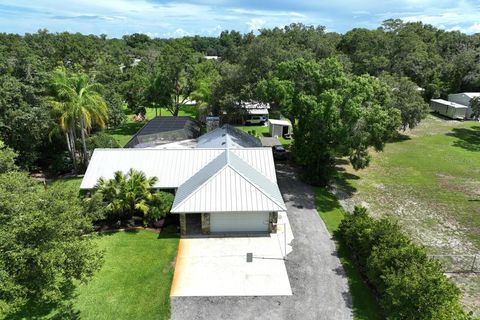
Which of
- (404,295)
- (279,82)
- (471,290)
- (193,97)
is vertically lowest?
(471,290)

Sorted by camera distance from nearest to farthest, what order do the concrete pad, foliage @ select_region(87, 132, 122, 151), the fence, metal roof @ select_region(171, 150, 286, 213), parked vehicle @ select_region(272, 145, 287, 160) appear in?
1. the concrete pad
2. the fence
3. metal roof @ select_region(171, 150, 286, 213)
4. foliage @ select_region(87, 132, 122, 151)
5. parked vehicle @ select_region(272, 145, 287, 160)

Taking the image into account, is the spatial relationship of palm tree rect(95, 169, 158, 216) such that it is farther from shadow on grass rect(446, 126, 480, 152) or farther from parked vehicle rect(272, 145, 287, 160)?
shadow on grass rect(446, 126, 480, 152)

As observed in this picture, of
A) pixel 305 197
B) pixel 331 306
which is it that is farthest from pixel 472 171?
pixel 331 306

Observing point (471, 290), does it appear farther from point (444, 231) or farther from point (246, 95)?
point (246, 95)

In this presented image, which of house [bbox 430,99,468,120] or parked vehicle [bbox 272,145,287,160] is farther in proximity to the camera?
house [bbox 430,99,468,120]

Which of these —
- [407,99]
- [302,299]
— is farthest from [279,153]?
[302,299]

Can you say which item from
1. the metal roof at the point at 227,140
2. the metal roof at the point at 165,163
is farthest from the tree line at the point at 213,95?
the metal roof at the point at 165,163

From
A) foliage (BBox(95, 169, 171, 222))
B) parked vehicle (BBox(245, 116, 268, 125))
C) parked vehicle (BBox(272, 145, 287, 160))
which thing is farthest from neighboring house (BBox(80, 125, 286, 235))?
parked vehicle (BBox(245, 116, 268, 125))
